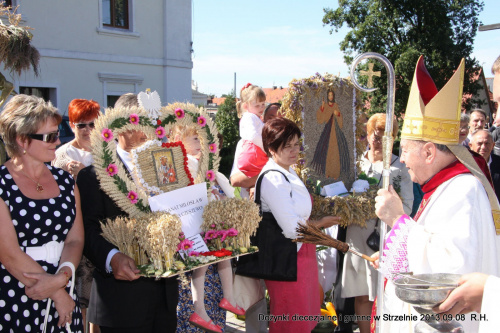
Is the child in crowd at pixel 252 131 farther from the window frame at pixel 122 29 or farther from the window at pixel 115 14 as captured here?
the window at pixel 115 14

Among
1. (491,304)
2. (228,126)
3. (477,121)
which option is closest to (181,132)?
(491,304)

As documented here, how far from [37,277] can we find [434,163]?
229cm

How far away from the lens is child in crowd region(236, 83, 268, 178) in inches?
179

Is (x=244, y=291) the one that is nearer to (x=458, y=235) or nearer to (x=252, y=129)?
(x=252, y=129)

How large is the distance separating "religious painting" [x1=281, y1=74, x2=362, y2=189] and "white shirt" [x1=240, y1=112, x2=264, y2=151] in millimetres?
502

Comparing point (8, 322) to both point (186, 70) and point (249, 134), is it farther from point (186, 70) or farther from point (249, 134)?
point (186, 70)

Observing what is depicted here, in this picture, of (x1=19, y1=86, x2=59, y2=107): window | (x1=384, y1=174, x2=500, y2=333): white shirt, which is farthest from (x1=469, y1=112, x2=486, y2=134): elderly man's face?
(x1=19, y1=86, x2=59, y2=107): window

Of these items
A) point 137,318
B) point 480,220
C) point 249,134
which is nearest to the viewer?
point 480,220

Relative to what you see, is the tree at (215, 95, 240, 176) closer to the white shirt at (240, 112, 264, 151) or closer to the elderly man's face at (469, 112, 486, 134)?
the elderly man's face at (469, 112, 486, 134)

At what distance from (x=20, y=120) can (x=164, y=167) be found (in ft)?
2.87

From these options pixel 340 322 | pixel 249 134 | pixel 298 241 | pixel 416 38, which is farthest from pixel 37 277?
pixel 416 38

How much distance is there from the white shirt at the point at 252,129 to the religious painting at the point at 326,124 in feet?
1.65

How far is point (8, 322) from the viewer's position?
2510 mm

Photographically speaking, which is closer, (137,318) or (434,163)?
(434,163)
